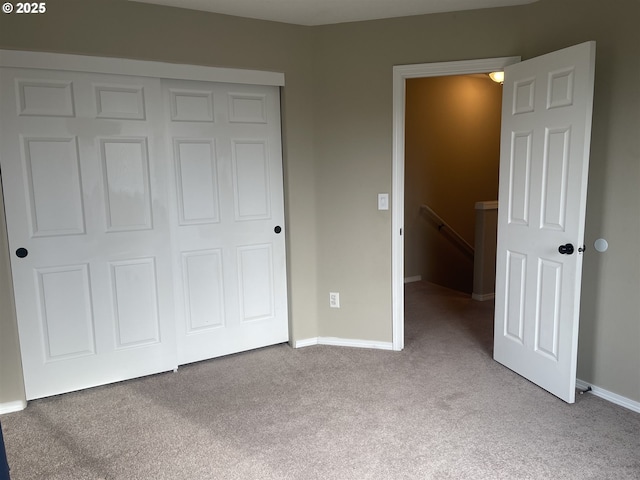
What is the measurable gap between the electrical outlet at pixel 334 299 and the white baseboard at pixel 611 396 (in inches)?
66.3

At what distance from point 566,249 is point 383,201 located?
1264mm

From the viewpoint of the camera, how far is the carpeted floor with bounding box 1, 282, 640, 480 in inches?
83.8

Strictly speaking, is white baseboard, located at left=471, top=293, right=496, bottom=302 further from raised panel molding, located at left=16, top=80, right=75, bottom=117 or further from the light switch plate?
raised panel molding, located at left=16, top=80, right=75, bottom=117

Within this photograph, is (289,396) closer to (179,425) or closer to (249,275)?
(179,425)

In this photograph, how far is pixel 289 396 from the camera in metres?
2.81

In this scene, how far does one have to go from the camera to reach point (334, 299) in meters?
3.60

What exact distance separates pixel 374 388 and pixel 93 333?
71.8 inches

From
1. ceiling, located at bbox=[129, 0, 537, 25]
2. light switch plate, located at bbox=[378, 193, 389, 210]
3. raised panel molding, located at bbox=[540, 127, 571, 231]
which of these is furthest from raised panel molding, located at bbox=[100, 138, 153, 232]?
raised panel molding, located at bbox=[540, 127, 571, 231]

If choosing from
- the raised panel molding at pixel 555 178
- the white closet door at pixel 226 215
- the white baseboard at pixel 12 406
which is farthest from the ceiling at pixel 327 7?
the white baseboard at pixel 12 406

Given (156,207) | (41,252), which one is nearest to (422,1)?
(156,207)

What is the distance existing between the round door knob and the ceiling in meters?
1.56

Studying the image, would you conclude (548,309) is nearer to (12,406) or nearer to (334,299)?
(334,299)

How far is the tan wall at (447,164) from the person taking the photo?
542 centimetres

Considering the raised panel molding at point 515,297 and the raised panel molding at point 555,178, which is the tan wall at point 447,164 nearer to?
the raised panel molding at point 515,297
